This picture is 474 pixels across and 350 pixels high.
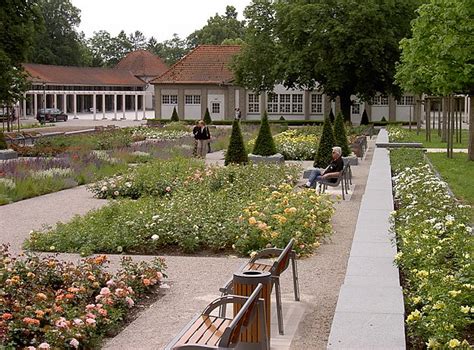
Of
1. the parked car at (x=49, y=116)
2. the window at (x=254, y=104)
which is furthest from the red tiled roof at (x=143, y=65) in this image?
the window at (x=254, y=104)

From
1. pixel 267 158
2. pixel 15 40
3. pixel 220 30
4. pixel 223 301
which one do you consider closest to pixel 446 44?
pixel 267 158

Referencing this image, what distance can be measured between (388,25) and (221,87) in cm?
2026

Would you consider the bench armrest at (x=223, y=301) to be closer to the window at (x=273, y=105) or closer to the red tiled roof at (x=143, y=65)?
the window at (x=273, y=105)

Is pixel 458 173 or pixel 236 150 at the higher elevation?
pixel 236 150

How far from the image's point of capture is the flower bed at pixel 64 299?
6.73 metres

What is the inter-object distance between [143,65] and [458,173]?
264ft

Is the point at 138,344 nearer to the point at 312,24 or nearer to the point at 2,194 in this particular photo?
the point at 2,194

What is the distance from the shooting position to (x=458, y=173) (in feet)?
70.9

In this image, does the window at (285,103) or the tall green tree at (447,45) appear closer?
the tall green tree at (447,45)

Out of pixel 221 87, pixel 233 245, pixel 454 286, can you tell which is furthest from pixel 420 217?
pixel 221 87

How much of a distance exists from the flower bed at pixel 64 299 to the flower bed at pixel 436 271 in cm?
254

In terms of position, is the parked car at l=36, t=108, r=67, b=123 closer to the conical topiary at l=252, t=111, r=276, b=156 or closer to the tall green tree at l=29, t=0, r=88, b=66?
the tall green tree at l=29, t=0, r=88, b=66

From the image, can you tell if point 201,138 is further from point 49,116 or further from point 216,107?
point 49,116

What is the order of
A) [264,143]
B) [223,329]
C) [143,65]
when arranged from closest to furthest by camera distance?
1. [223,329]
2. [264,143]
3. [143,65]
